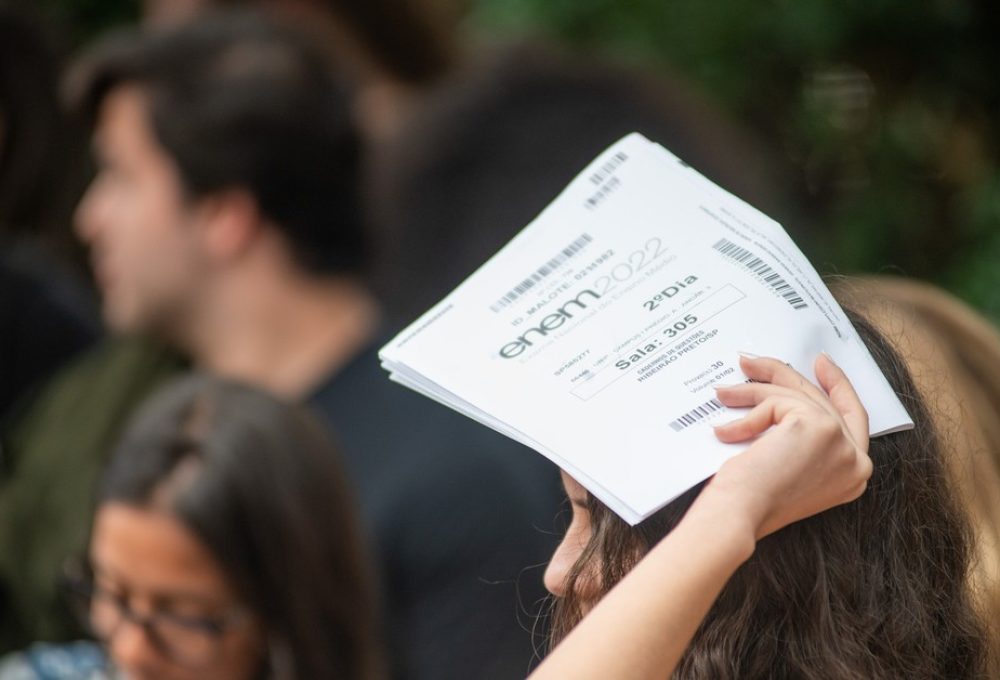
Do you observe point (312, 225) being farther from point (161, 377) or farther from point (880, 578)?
point (880, 578)

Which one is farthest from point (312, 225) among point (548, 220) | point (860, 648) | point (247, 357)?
point (860, 648)

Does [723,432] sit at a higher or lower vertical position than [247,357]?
higher

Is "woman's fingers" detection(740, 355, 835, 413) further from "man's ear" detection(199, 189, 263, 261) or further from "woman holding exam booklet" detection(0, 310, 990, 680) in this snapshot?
"man's ear" detection(199, 189, 263, 261)

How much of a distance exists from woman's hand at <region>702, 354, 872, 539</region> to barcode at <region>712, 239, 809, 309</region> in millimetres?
59

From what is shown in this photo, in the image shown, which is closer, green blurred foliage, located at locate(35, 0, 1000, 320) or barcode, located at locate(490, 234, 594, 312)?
barcode, located at locate(490, 234, 594, 312)

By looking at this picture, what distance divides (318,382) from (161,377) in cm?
71

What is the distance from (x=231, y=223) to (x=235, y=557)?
1193 millimetres

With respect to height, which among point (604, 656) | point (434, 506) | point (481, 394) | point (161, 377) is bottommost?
point (161, 377)

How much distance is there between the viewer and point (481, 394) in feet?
4.26

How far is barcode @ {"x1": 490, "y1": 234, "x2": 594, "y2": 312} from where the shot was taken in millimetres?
1366

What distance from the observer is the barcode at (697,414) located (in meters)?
1.26

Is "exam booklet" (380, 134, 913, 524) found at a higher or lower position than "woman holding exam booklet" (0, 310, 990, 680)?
higher

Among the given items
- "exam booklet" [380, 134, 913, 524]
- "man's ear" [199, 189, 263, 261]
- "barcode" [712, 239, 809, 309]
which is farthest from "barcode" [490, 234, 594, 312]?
"man's ear" [199, 189, 263, 261]

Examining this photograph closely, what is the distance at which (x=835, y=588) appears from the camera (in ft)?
4.50
